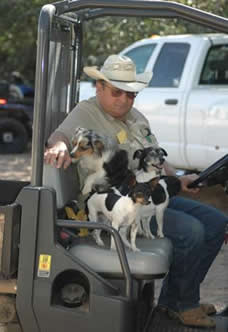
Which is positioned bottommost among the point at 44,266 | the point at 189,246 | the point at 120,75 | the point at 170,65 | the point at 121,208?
the point at 170,65

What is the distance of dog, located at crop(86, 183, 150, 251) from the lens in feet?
10.5

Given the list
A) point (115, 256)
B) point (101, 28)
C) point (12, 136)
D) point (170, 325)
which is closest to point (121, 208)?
point (115, 256)

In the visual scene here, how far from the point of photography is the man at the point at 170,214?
11.5ft

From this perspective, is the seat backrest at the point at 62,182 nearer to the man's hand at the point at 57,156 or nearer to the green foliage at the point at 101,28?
the man's hand at the point at 57,156

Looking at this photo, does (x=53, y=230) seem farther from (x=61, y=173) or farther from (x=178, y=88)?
(x=178, y=88)

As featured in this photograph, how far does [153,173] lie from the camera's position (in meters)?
3.33

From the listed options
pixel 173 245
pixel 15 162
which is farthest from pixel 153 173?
pixel 15 162

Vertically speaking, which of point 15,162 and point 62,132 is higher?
point 62,132

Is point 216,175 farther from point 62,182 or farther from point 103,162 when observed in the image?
point 62,182

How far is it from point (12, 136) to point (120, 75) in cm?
975

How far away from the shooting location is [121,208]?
3.20 m

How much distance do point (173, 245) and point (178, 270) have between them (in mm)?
125

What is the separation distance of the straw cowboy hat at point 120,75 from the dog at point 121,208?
21.3 inches

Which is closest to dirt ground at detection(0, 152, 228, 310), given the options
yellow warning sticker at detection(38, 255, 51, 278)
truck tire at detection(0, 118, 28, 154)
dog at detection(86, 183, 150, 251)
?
dog at detection(86, 183, 150, 251)
